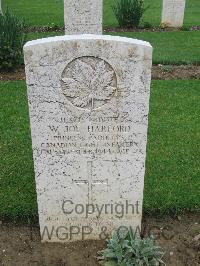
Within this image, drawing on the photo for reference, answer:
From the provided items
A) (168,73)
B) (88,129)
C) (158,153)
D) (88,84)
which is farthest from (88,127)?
(168,73)

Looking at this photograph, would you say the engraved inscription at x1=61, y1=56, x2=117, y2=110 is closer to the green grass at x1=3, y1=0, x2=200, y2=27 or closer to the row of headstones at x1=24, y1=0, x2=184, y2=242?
the row of headstones at x1=24, y1=0, x2=184, y2=242

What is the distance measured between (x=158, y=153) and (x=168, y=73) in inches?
147

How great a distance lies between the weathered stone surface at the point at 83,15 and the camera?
943 cm

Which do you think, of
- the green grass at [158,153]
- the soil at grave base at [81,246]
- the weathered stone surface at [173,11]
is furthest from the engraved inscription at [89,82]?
the weathered stone surface at [173,11]

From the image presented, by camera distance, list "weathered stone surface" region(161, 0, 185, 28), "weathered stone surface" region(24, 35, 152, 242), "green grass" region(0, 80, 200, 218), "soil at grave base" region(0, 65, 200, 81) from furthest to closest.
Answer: "weathered stone surface" region(161, 0, 185, 28), "soil at grave base" region(0, 65, 200, 81), "green grass" region(0, 80, 200, 218), "weathered stone surface" region(24, 35, 152, 242)

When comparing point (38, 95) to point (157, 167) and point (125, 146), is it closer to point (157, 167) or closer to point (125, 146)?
point (125, 146)

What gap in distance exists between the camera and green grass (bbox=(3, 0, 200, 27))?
14325 mm

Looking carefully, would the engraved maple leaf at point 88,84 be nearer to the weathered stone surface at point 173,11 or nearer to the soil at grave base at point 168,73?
the soil at grave base at point 168,73

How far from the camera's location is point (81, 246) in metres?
3.83

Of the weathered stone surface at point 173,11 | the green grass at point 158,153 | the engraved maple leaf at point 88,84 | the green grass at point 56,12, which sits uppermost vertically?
the engraved maple leaf at point 88,84

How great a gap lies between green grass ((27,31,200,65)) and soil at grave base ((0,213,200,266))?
5.89 metres

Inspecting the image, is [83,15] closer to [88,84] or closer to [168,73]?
[168,73]

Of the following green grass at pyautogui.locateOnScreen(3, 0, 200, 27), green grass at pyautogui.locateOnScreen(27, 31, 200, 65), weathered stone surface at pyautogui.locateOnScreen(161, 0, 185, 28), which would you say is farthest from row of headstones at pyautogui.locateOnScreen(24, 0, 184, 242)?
weathered stone surface at pyautogui.locateOnScreen(161, 0, 185, 28)

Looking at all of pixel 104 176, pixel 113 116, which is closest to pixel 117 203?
pixel 104 176
